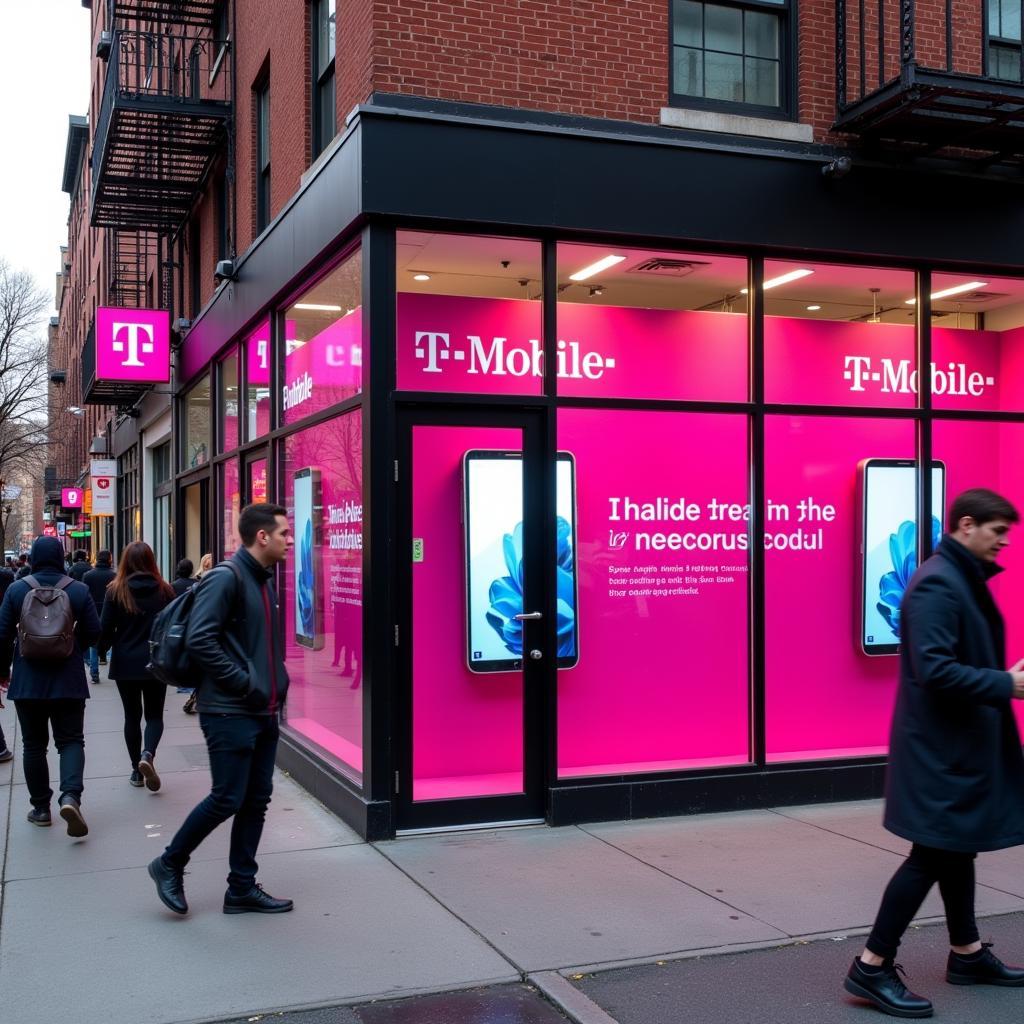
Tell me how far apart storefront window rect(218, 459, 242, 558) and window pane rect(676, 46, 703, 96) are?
616cm

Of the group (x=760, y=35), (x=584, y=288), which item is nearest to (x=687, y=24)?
(x=760, y=35)

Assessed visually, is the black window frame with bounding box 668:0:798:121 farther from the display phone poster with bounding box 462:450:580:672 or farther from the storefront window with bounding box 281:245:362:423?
the display phone poster with bounding box 462:450:580:672

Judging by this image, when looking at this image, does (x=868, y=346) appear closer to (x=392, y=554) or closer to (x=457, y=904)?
(x=392, y=554)

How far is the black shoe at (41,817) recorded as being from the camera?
7.90 meters

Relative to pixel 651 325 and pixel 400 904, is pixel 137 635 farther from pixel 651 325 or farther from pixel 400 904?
pixel 651 325

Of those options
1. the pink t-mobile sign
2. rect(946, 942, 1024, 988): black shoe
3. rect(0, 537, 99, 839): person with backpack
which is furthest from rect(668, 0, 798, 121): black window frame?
the pink t-mobile sign

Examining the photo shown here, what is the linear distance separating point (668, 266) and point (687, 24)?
184 centimetres

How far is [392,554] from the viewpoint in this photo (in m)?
7.65

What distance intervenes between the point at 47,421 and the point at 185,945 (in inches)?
2267

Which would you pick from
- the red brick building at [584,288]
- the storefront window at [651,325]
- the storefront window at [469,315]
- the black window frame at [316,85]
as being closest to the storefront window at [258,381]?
the red brick building at [584,288]

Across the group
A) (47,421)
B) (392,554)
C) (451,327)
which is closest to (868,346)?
(451,327)

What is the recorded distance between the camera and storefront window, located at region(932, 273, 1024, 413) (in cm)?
935

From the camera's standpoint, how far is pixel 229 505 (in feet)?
43.6

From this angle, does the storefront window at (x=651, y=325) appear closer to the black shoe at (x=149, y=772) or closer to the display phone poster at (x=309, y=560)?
the display phone poster at (x=309, y=560)
